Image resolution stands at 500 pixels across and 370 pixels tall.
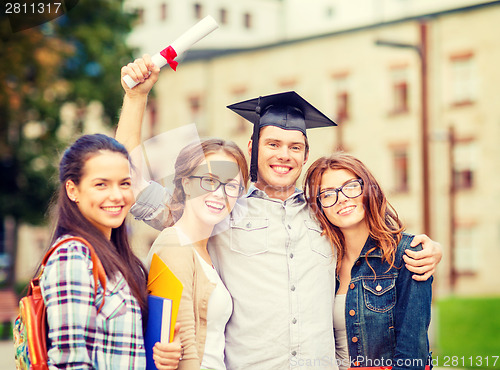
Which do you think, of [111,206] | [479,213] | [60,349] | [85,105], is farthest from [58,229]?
[479,213]

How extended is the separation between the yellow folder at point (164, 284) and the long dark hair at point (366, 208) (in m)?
0.84

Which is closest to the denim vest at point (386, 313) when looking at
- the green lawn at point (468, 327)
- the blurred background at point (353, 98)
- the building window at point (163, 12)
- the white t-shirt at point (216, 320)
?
the white t-shirt at point (216, 320)

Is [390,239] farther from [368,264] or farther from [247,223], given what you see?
[247,223]

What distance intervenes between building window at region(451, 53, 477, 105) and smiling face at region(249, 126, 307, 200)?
20968 mm

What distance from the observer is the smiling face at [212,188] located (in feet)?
10.6

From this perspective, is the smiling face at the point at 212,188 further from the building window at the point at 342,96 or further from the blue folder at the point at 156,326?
the building window at the point at 342,96

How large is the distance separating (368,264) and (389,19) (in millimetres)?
22222

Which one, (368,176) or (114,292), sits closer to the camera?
(114,292)

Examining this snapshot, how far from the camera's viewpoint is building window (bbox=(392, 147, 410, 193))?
24.6m

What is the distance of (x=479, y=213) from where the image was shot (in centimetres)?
2309

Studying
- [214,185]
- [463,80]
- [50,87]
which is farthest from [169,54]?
[463,80]

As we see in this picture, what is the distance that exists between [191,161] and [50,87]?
49.4 feet

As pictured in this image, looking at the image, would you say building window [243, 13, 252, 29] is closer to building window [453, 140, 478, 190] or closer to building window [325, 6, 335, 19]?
building window [325, 6, 335, 19]

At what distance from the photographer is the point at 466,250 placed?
78.4 ft
